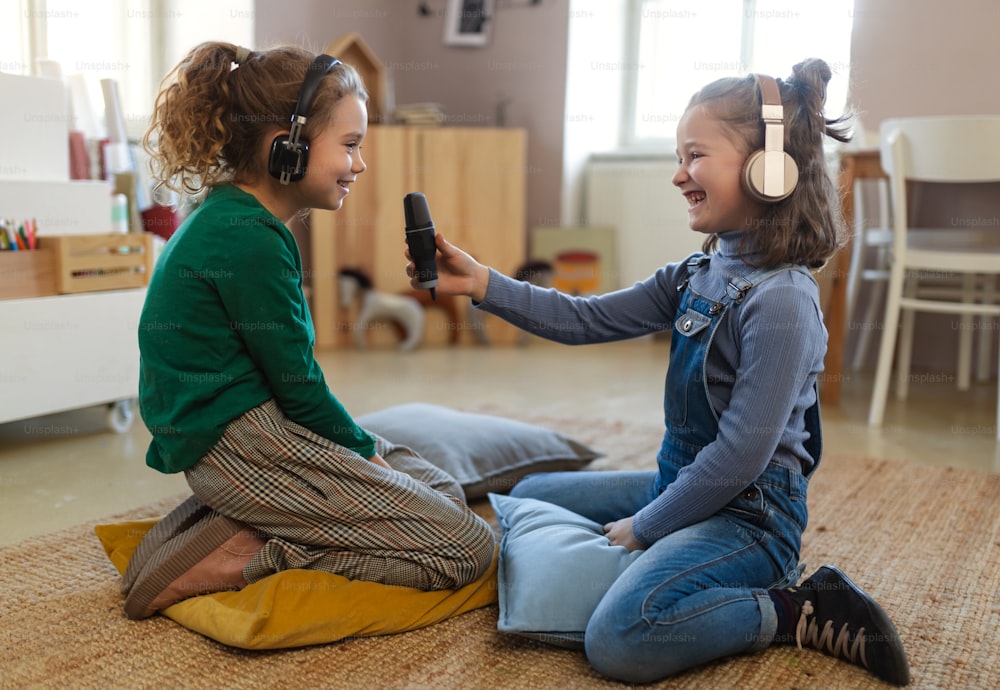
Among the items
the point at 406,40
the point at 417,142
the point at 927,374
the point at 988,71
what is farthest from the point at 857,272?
the point at 406,40

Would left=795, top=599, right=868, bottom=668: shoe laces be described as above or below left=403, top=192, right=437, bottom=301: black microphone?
below

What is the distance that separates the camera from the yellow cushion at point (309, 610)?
1133 millimetres

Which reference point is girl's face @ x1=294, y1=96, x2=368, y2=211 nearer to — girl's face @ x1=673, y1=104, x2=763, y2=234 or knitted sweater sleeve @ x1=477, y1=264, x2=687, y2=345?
knitted sweater sleeve @ x1=477, y1=264, x2=687, y2=345

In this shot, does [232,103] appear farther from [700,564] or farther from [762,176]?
[700,564]

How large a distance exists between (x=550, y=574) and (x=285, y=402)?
0.41 meters

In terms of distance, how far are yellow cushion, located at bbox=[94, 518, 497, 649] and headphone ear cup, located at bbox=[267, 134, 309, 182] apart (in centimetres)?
52

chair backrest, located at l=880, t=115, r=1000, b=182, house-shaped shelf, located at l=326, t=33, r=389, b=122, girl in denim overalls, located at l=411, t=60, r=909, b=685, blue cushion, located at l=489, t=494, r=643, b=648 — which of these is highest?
house-shaped shelf, located at l=326, t=33, r=389, b=122

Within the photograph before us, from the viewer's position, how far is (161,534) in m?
1.29

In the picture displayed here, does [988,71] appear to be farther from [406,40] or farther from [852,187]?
[406,40]

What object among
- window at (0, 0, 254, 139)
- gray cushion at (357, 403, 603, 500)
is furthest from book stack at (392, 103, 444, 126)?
gray cushion at (357, 403, 603, 500)

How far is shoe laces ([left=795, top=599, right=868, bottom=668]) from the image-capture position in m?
1.10

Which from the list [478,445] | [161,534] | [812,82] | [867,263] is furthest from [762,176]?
[867,263]

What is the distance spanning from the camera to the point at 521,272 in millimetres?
3670

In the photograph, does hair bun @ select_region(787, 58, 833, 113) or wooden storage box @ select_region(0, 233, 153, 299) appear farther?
wooden storage box @ select_region(0, 233, 153, 299)
